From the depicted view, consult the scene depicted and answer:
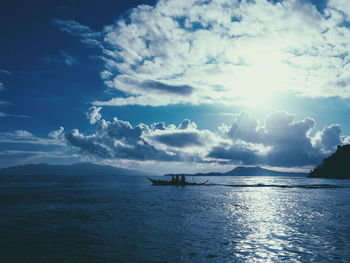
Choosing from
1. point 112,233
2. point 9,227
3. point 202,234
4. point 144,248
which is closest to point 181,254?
point 144,248

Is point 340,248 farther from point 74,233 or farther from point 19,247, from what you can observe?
point 19,247

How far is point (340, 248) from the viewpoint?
2052 cm

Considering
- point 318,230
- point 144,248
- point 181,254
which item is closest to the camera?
point 181,254

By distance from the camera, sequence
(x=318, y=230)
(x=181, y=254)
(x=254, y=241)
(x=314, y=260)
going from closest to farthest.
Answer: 1. (x=314, y=260)
2. (x=181, y=254)
3. (x=254, y=241)
4. (x=318, y=230)

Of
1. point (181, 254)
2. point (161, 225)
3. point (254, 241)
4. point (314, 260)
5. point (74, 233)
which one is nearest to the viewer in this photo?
point (314, 260)

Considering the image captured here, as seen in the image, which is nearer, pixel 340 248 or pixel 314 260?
pixel 314 260

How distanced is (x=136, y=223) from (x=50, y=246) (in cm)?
1107

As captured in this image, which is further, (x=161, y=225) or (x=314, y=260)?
(x=161, y=225)

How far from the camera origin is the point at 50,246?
2048 centimetres

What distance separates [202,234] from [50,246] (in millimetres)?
13348

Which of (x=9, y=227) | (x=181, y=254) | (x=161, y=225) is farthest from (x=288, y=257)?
(x=9, y=227)

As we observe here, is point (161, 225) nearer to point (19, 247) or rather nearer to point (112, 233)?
point (112, 233)

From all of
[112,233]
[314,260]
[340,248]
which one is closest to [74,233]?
[112,233]

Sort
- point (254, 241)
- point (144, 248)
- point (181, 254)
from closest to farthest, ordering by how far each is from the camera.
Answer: point (181, 254)
point (144, 248)
point (254, 241)
